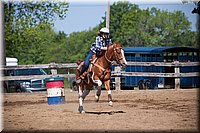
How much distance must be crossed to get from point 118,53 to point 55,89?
8.11ft

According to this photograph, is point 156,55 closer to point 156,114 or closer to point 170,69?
point 170,69

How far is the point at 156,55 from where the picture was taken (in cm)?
2202

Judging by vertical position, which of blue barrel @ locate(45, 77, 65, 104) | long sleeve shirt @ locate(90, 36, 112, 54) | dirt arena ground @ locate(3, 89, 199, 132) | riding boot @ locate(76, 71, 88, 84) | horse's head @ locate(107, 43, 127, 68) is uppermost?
long sleeve shirt @ locate(90, 36, 112, 54)

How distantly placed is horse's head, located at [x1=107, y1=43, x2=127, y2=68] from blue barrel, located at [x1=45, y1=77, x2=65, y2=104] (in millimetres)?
2073

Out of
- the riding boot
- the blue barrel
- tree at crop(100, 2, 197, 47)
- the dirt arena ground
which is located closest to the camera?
the dirt arena ground

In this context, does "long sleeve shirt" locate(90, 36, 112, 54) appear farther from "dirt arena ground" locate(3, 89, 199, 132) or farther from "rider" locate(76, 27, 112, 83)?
"dirt arena ground" locate(3, 89, 199, 132)

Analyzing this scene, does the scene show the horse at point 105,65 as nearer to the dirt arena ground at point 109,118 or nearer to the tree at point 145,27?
the dirt arena ground at point 109,118

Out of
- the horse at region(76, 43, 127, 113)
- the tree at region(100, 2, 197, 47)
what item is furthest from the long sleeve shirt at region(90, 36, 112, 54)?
the tree at region(100, 2, 197, 47)

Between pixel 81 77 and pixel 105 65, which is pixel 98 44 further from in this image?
pixel 81 77

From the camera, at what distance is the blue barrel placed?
12223mm

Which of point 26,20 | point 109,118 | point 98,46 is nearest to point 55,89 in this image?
point 98,46

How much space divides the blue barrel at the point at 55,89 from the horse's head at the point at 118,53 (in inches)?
81.6

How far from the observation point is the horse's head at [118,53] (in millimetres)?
10711

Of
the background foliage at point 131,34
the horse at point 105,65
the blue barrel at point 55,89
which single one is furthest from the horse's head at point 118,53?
the background foliage at point 131,34
